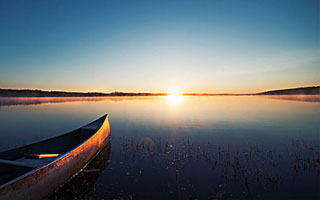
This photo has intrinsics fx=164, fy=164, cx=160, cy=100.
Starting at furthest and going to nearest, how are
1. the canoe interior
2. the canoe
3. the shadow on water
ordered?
the shadow on water
the canoe interior
the canoe

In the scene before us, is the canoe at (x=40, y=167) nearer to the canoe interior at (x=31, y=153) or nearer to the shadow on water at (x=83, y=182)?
the canoe interior at (x=31, y=153)

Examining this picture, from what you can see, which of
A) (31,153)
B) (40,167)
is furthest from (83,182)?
(31,153)

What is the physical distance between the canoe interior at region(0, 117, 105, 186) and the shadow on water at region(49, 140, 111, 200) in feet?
3.57

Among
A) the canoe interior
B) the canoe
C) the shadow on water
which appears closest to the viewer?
the canoe

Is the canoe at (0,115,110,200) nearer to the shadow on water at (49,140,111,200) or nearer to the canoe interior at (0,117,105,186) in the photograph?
the canoe interior at (0,117,105,186)

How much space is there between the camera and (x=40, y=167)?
444cm

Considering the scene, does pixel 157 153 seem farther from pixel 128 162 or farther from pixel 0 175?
pixel 0 175

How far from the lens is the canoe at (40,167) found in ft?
12.7

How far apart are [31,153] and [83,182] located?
320 centimetres

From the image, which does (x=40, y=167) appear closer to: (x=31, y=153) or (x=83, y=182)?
(x=83, y=182)

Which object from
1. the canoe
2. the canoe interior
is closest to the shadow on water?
the canoe

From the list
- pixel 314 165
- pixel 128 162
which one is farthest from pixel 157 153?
pixel 314 165

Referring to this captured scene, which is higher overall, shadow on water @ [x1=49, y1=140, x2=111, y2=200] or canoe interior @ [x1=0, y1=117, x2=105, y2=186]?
A: canoe interior @ [x1=0, y1=117, x2=105, y2=186]

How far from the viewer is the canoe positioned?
3885mm
